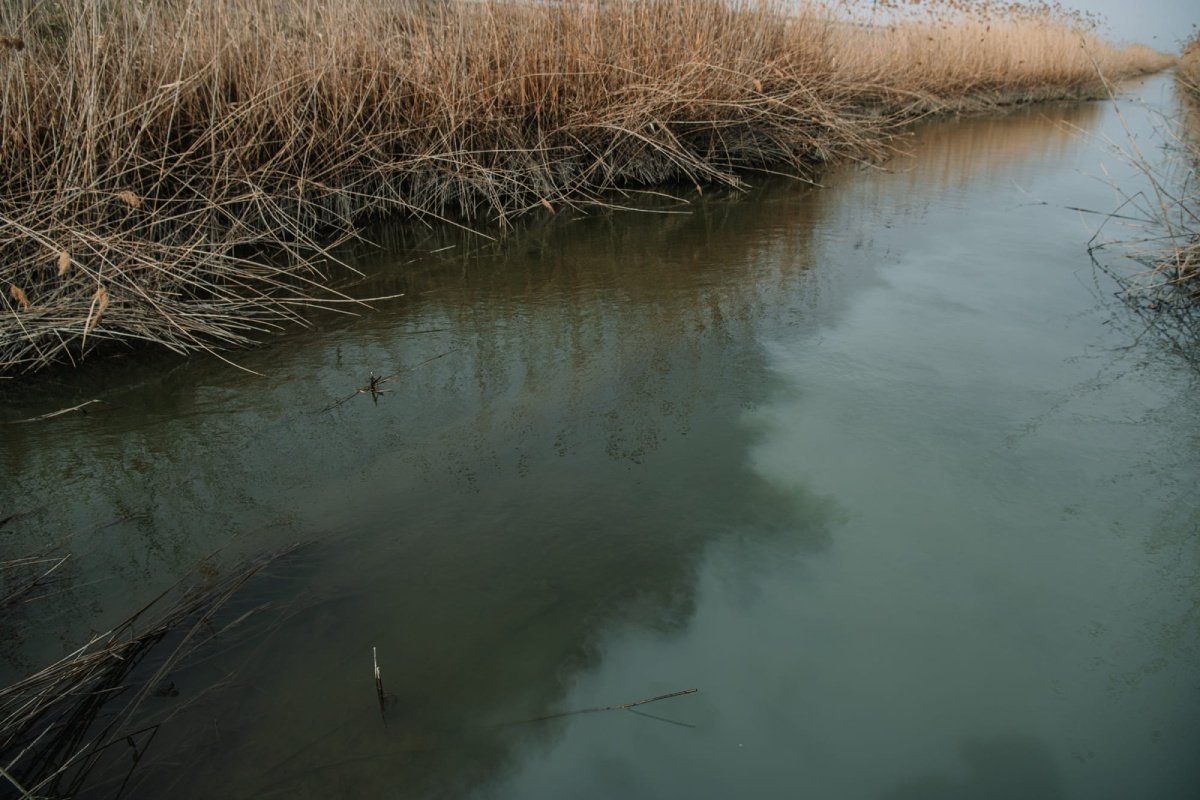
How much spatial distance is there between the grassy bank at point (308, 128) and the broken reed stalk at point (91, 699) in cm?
119

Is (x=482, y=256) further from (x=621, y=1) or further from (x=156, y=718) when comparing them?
(x=156, y=718)

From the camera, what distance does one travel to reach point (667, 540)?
6.33 ft

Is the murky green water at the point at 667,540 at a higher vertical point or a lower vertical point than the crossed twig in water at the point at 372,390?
lower

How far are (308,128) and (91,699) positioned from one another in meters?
3.32

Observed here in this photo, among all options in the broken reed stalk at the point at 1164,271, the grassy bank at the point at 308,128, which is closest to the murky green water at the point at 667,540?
the broken reed stalk at the point at 1164,271

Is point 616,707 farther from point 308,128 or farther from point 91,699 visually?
point 308,128

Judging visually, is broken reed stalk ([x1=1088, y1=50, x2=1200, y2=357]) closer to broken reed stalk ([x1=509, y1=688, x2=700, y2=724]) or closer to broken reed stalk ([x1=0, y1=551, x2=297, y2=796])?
broken reed stalk ([x1=509, y1=688, x2=700, y2=724])

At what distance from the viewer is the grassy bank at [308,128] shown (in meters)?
2.92

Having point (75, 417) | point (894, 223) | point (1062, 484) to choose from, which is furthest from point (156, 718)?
point (894, 223)

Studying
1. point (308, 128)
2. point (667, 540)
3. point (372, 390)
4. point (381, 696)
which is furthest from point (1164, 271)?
point (308, 128)

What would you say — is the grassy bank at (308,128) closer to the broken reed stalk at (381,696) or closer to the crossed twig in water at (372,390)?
the crossed twig in water at (372,390)

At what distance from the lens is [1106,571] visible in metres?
1.84

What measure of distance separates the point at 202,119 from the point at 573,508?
2.94 meters

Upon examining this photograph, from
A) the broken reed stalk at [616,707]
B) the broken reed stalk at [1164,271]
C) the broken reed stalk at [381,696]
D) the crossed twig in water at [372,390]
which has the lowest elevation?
the broken reed stalk at [616,707]
